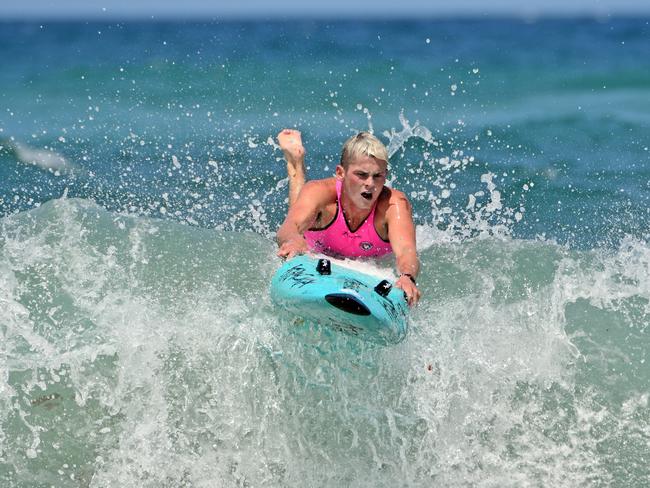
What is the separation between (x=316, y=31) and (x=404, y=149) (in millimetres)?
15464

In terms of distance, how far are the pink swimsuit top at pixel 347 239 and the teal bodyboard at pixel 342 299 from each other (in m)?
0.76

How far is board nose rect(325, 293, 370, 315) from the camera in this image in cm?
539

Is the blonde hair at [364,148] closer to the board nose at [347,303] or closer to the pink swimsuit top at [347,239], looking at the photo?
the pink swimsuit top at [347,239]

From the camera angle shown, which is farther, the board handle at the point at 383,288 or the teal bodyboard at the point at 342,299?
the board handle at the point at 383,288

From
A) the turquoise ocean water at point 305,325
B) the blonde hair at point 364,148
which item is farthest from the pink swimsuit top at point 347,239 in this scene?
the turquoise ocean water at point 305,325

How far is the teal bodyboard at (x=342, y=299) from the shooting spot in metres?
5.45

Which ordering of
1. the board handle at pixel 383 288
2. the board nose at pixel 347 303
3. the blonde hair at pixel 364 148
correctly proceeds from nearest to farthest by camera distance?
1. the board nose at pixel 347 303
2. the board handle at pixel 383 288
3. the blonde hair at pixel 364 148

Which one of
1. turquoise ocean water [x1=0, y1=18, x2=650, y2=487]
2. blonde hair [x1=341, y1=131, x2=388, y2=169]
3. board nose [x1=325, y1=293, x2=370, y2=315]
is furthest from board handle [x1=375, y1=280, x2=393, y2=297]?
blonde hair [x1=341, y1=131, x2=388, y2=169]

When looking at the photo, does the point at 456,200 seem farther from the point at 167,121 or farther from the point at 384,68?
the point at 384,68

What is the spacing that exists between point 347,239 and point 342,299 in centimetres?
137

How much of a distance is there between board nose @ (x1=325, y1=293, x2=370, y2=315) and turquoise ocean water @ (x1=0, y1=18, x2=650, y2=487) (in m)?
0.73

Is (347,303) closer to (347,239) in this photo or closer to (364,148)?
(364,148)

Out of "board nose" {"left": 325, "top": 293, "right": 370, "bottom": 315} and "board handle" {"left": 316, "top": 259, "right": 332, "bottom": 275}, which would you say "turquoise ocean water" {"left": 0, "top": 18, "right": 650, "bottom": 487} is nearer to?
"board handle" {"left": 316, "top": 259, "right": 332, "bottom": 275}

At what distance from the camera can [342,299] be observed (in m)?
5.41
